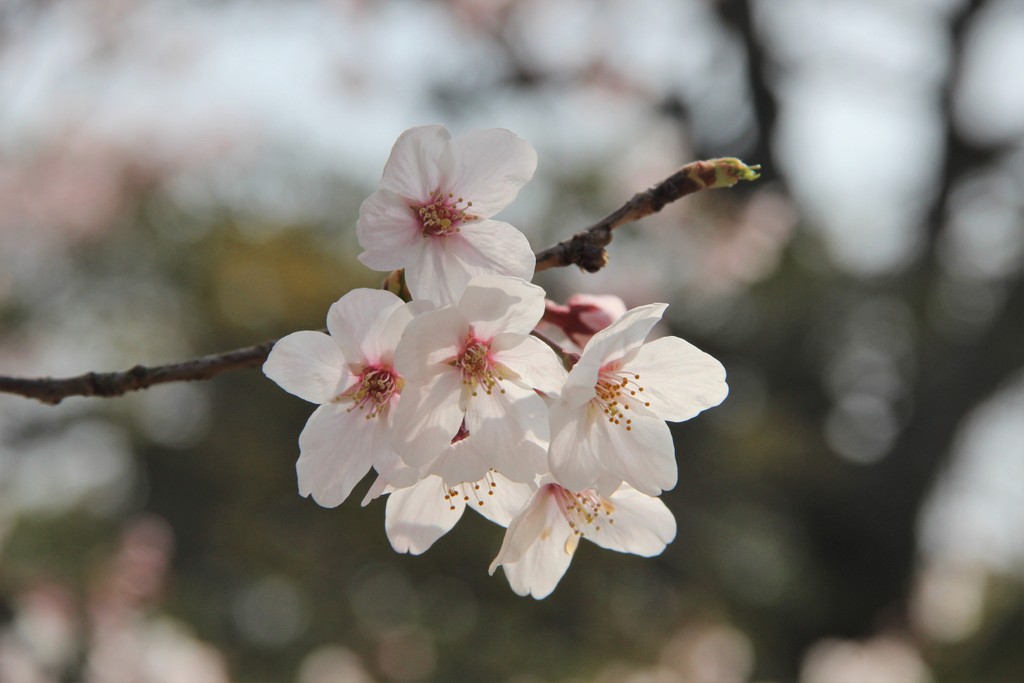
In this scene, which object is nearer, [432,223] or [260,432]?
[432,223]

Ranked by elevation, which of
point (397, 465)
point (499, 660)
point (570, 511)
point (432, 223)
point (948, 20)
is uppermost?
point (432, 223)

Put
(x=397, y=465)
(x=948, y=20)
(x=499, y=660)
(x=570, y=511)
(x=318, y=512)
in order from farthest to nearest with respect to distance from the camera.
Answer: (x=948, y=20)
(x=318, y=512)
(x=499, y=660)
(x=570, y=511)
(x=397, y=465)

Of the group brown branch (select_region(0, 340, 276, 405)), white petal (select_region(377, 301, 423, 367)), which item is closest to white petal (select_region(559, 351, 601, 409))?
white petal (select_region(377, 301, 423, 367))

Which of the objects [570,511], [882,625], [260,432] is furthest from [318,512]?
[570,511]

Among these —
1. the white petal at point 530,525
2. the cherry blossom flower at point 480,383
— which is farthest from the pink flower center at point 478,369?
the white petal at point 530,525

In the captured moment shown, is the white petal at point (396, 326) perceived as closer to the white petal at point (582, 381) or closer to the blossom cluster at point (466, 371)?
the blossom cluster at point (466, 371)

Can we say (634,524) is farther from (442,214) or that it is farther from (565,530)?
(442,214)

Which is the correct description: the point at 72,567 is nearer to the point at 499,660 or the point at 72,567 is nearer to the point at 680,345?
the point at 499,660

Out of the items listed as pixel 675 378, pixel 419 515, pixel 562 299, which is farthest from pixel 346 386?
pixel 562 299
